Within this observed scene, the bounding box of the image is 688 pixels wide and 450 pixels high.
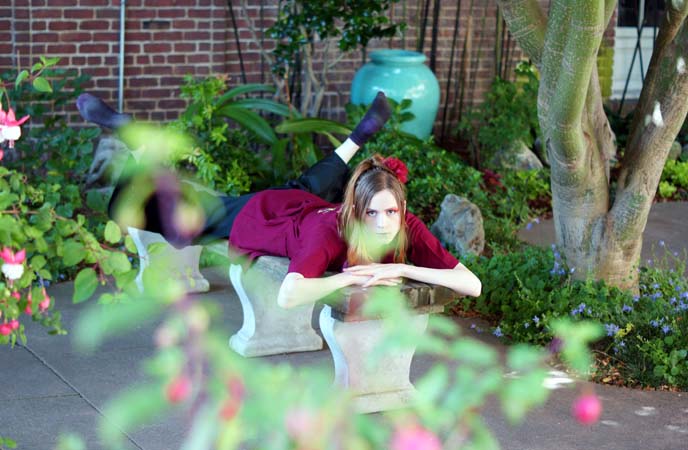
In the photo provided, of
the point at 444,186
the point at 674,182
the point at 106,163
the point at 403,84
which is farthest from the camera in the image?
the point at 674,182

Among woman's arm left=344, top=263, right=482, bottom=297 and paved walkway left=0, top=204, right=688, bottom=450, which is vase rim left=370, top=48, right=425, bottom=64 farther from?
woman's arm left=344, top=263, right=482, bottom=297

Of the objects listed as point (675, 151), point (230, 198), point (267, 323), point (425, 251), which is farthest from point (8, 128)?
point (675, 151)

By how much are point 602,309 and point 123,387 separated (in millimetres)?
2248

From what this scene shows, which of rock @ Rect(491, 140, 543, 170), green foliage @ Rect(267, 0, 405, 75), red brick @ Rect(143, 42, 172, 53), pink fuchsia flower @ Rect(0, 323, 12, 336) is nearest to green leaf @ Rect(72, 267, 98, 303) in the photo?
pink fuchsia flower @ Rect(0, 323, 12, 336)

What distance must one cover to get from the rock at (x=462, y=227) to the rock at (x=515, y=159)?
2.23m

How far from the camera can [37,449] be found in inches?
149

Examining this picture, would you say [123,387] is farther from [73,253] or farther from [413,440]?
[413,440]

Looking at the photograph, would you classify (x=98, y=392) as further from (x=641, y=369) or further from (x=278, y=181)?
(x=278, y=181)

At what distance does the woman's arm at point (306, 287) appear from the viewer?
12.8 feet

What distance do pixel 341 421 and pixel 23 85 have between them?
645 centimetres

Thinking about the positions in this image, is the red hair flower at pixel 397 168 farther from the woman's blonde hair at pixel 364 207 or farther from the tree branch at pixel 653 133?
the tree branch at pixel 653 133

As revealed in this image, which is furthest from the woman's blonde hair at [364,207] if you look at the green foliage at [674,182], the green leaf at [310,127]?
the green foliage at [674,182]

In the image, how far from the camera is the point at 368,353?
13.4 feet

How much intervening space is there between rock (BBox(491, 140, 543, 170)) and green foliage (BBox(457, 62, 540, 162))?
0.04 meters
